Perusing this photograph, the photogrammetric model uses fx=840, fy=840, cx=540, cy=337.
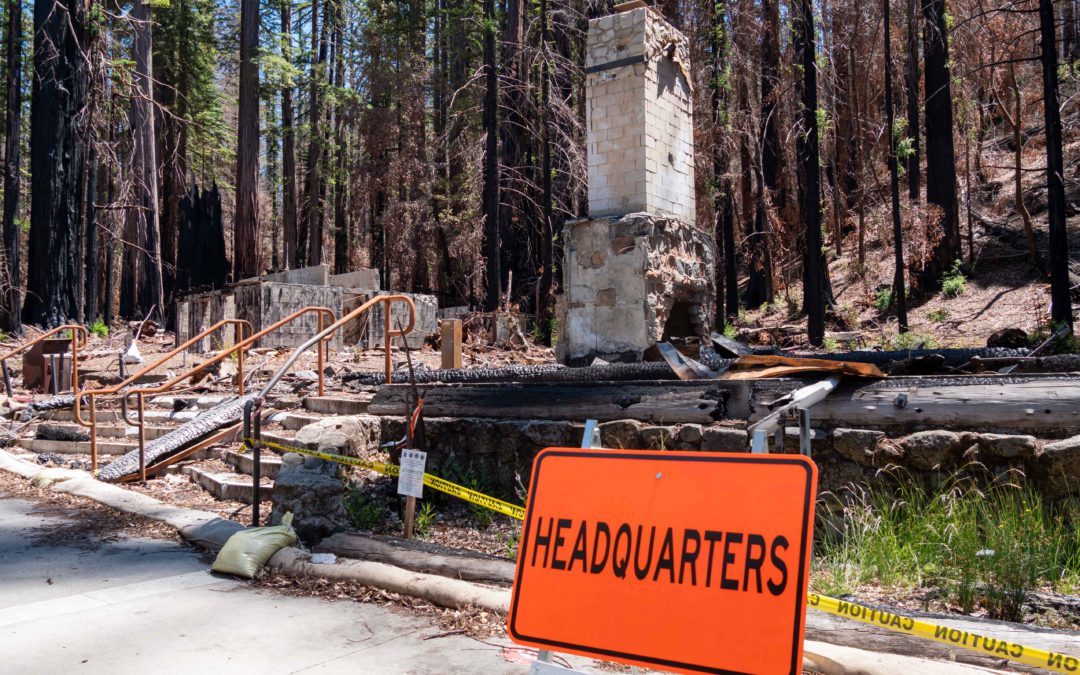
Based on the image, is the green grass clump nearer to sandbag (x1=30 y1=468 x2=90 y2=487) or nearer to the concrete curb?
the concrete curb

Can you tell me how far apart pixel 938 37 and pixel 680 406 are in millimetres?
18830

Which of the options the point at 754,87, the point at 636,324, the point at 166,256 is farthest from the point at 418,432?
the point at 166,256

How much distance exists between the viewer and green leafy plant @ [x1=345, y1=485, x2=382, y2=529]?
21.8ft

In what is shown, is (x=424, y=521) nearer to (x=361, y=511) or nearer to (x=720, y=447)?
(x=361, y=511)

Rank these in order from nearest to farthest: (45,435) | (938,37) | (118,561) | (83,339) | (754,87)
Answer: (118,561)
(45,435)
(83,339)
(938,37)
(754,87)

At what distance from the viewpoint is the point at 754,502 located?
7.92ft

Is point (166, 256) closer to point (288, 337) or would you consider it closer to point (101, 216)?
point (101, 216)

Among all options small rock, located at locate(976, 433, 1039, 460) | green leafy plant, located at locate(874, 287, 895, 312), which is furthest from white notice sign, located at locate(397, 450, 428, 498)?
green leafy plant, located at locate(874, 287, 895, 312)

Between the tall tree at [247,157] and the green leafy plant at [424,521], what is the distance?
73.0 feet

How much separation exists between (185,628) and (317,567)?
1009mm

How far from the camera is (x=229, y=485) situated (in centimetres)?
787

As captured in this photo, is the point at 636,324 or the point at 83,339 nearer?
the point at 636,324

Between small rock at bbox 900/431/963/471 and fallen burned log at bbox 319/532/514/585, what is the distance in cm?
274

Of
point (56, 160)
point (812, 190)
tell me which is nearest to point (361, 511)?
point (812, 190)
